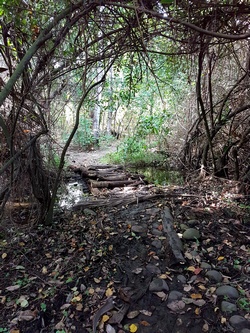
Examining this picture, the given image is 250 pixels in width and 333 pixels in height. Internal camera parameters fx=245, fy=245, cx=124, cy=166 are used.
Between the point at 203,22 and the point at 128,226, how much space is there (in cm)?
235

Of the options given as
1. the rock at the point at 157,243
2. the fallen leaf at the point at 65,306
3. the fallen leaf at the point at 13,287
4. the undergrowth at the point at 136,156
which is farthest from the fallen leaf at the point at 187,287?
the undergrowth at the point at 136,156

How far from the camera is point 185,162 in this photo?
6.05 meters

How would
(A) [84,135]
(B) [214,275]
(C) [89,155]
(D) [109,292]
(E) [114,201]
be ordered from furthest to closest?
(A) [84,135] < (C) [89,155] < (E) [114,201] < (B) [214,275] < (D) [109,292]

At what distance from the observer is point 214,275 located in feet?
7.20

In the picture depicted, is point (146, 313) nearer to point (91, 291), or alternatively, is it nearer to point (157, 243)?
point (91, 291)

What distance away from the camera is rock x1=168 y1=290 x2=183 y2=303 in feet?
6.54

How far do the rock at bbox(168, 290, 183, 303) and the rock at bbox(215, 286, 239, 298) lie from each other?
0.31 m

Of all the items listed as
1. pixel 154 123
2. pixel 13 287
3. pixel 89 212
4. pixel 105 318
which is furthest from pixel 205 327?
pixel 154 123

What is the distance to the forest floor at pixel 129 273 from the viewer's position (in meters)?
1.83

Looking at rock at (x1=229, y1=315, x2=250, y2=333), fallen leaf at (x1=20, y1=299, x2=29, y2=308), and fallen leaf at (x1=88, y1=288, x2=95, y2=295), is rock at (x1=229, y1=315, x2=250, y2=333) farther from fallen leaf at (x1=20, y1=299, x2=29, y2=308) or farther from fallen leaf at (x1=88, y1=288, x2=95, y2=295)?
fallen leaf at (x1=20, y1=299, x2=29, y2=308)

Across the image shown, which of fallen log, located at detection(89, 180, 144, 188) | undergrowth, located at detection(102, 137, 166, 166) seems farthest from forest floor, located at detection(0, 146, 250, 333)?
Result: undergrowth, located at detection(102, 137, 166, 166)

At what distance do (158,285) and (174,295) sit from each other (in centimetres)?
16

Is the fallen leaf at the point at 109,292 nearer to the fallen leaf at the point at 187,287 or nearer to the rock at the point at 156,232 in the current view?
the fallen leaf at the point at 187,287

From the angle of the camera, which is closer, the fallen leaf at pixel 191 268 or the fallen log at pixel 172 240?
the fallen leaf at pixel 191 268
